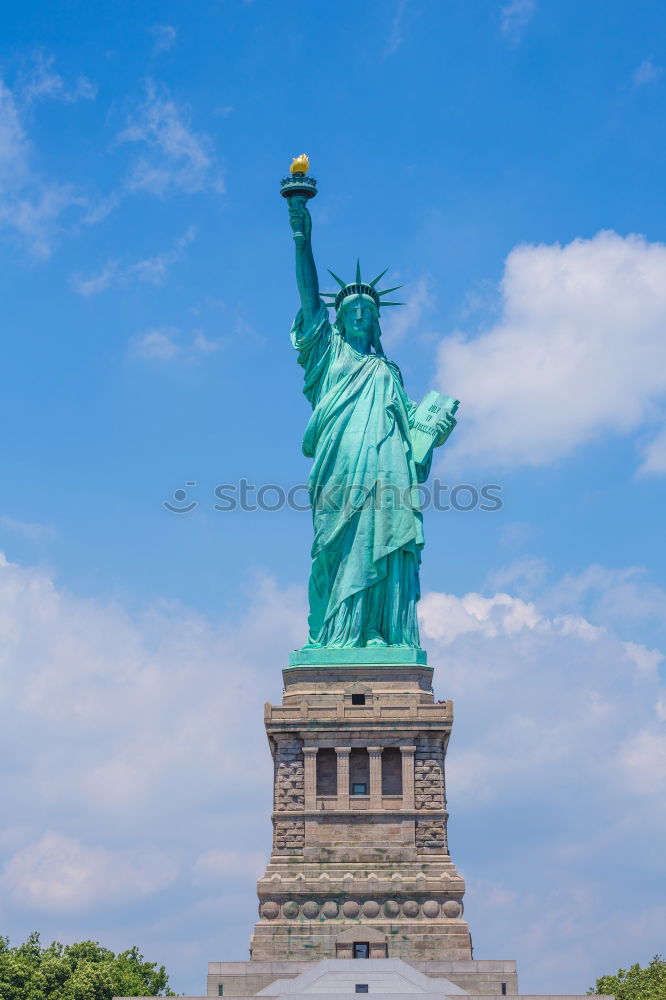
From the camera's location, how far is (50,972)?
55.9 meters

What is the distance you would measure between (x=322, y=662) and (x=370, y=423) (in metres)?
6.93

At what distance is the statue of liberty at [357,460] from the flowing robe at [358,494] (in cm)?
3

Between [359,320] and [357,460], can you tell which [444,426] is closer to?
[357,460]

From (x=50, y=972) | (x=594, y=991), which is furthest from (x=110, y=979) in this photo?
(x=594, y=991)

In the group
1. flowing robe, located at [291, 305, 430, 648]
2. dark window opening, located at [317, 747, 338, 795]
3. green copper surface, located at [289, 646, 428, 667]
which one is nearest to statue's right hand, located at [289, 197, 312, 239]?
flowing robe, located at [291, 305, 430, 648]

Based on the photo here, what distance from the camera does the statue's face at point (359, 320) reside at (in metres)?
53.0

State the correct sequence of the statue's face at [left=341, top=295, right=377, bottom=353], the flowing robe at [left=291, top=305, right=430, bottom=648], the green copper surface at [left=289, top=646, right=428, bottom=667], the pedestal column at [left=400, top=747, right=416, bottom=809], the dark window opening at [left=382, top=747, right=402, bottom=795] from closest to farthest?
the pedestal column at [left=400, top=747, right=416, bottom=809] → the dark window opening at [left=382, top=747, right=402, bottom=795] → the green copper surface at [left=289, top=646, right=428, bottom=667] → the flowing robe at [left=291, top=305, right=430, bottom=648] → the statue's face at [left=341, top=295, right=377, bottom=353]

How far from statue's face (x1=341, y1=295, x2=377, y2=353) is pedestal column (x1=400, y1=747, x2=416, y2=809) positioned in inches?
464

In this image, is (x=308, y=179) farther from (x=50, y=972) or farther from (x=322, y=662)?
(x=50, y=972)

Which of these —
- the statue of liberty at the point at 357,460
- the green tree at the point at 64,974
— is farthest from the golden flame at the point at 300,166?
the green tree at the point at 64,974

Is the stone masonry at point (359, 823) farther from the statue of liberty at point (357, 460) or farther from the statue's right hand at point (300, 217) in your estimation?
the statue's right hand at point (300, 217)

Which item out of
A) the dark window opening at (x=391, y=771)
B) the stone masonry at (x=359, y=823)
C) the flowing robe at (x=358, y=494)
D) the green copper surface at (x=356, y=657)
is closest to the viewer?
the stone masonry at (x=359, y=823)

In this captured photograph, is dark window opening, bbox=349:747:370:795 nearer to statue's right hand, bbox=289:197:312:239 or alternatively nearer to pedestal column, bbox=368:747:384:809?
pedestal column, bbox=368:747:384:809

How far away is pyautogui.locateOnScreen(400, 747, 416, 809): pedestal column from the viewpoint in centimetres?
4744
